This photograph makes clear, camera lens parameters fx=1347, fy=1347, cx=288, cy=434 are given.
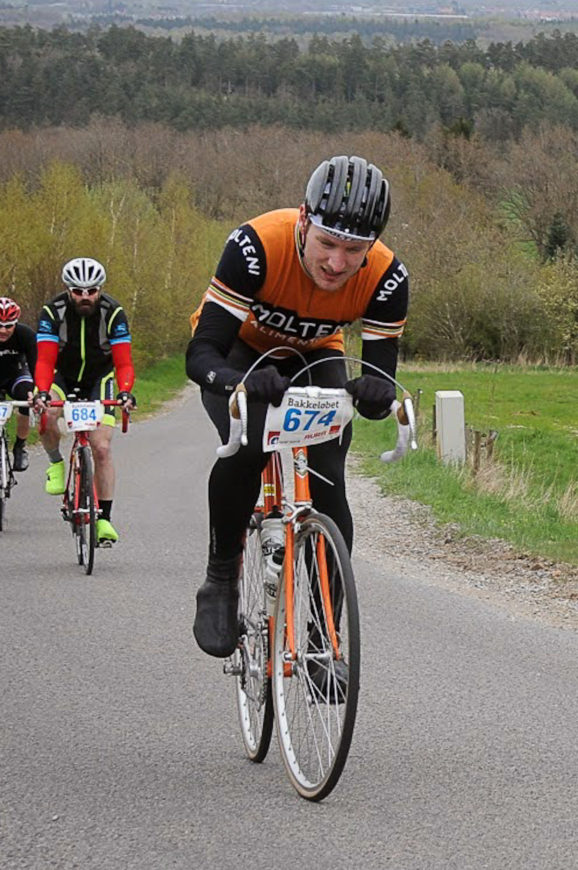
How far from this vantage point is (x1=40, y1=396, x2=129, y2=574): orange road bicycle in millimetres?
9969

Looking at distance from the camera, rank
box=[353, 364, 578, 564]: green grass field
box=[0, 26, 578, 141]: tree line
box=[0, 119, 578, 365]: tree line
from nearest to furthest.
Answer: box=[353, 364, 578, 564]: green grass field → box=[0, 119, 578, 365]: tree line → box=[0, 26, 578, 141]: tree line

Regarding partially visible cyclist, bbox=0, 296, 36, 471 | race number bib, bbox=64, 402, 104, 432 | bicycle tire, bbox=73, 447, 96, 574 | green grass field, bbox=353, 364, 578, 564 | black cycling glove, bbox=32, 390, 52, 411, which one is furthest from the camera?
partially visible cyclist, bbox=0, 296, 36, 471

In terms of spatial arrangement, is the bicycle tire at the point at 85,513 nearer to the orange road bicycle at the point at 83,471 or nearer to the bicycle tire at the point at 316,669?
the orange road bicycle at the point at 83,471

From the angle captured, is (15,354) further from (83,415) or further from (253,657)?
(253,657)

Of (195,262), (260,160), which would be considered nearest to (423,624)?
(195,262)

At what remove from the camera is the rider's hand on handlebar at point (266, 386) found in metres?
4.27

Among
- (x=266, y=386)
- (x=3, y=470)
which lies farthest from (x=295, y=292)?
(x=3, y=470)

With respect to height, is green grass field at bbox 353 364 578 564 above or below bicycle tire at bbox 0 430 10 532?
below

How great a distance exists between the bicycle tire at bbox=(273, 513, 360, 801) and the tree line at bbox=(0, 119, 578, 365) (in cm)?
3329

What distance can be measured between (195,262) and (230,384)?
61.1 meters

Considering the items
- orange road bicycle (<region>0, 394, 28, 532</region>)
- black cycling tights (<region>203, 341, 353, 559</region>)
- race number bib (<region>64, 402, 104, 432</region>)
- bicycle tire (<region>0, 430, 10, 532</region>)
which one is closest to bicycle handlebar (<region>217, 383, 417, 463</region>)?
black cycling tights (<region>203, 341, 353, 559</region>)

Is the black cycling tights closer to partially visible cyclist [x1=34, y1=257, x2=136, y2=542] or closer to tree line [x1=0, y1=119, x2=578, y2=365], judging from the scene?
partially visible cyclist [x1=34, y1=257, x2=136, y2=542]

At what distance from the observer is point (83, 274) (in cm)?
983

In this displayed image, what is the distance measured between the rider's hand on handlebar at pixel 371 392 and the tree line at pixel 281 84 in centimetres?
11560
